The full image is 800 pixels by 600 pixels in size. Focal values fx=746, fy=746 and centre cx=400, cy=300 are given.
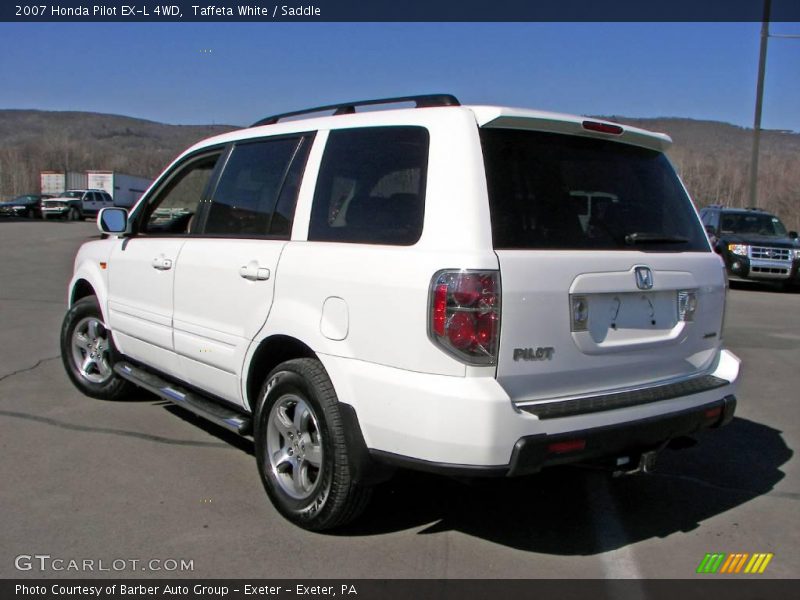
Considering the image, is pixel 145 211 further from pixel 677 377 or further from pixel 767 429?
pixel 767 429

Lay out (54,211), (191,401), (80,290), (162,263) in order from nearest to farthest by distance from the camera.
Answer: (191,401)
(162,263)
(80,290)
(54,211)

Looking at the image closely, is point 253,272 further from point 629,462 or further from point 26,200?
point 26,200

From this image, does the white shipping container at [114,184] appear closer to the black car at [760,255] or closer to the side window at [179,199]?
the black car at [760,255]

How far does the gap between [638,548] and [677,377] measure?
86 cm

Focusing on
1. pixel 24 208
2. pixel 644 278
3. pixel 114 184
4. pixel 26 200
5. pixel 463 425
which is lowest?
pixel 463 425

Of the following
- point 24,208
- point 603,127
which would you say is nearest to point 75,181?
point 24,208

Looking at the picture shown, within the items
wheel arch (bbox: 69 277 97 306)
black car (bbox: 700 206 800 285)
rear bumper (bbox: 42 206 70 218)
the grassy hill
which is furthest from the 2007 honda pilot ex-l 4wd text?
rear bumper (bbox: 42 206 70 218)

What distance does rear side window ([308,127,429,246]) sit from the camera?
332 cm

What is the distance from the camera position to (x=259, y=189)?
4.28m

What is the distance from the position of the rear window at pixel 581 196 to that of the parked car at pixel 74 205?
43.1m

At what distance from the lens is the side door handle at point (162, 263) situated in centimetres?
473

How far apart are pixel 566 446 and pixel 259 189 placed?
228cm

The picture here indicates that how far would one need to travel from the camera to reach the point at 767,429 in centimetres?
560

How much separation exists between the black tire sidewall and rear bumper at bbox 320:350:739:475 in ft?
0.65
